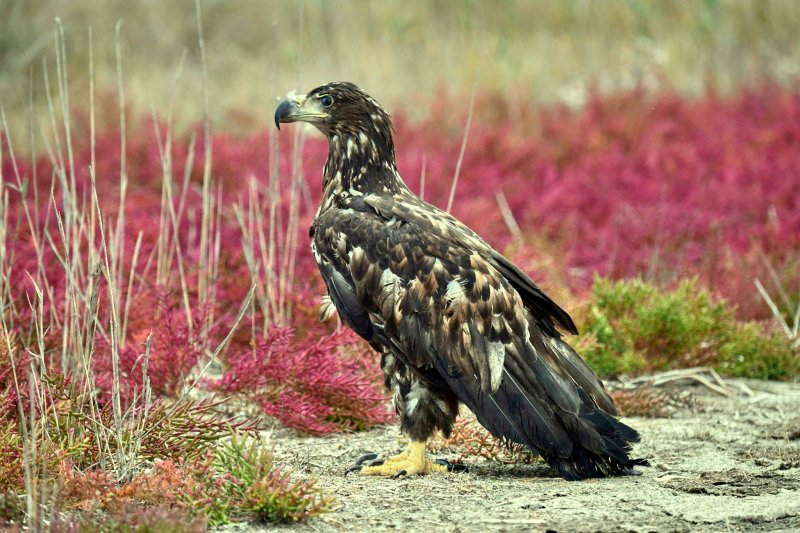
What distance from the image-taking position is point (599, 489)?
159 inches

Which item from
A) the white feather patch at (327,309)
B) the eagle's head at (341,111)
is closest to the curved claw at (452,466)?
the white feather patch at (327,309)

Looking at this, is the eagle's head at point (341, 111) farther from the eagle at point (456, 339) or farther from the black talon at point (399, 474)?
the black talon at point (399, 474)

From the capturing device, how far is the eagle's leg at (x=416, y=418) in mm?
4391

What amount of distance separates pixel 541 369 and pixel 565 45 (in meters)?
10.3

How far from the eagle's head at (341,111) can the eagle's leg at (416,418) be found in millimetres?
1074

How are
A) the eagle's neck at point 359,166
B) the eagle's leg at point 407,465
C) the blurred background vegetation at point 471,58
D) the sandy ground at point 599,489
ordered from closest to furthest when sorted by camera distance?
the sandy ground at point 599,489
the eagle's leg at point 407,465
the eagle's neck at point 359,166
the blurred background vegetation at point 471,58

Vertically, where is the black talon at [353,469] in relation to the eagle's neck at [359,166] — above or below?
below

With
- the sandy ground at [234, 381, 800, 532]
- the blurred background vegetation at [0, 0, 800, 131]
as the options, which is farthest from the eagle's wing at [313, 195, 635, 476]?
the blurred background vegetation at [0, 0, 800, 131]

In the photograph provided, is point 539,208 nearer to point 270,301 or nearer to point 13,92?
point 270,301

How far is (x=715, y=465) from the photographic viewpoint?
177 inches

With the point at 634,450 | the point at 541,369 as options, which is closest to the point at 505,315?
the point at 541,369

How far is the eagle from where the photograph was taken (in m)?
4.16

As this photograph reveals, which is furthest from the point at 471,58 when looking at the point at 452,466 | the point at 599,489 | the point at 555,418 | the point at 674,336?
the point at 599,489

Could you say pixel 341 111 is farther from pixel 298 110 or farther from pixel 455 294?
pixel 455 294
